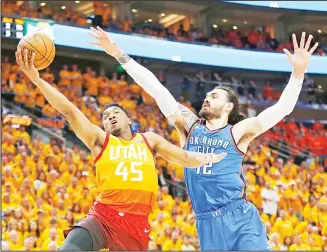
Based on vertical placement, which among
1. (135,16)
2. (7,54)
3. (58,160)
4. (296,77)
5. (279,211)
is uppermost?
(135,16)

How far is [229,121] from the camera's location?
6.87 metres

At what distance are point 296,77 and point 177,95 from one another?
19.1 meters

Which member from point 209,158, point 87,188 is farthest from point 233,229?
point 87,188

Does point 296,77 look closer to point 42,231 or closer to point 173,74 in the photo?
point 42,231

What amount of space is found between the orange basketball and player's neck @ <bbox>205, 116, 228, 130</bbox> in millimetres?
1560

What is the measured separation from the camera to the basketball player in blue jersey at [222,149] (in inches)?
245

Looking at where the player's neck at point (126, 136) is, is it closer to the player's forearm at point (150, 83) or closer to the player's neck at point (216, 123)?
the player's forearm at point (150, 83)

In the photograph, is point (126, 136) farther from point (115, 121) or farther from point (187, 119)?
point (187, 119)

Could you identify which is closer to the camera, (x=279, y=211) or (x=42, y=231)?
(x=42, y=231)

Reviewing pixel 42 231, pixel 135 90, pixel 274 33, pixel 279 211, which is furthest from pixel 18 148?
pixel 274 33

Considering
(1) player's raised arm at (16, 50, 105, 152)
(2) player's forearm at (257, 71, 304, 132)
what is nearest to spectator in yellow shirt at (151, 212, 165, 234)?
(2) player's forearm at (257, 71, 304, 132)

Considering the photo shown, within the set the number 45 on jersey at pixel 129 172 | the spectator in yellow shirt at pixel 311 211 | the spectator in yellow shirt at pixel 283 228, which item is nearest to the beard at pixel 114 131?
the number 45 on jersey at pixel 129 172

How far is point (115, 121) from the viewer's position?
6.09 meters

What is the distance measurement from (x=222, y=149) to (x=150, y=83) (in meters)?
0.89
